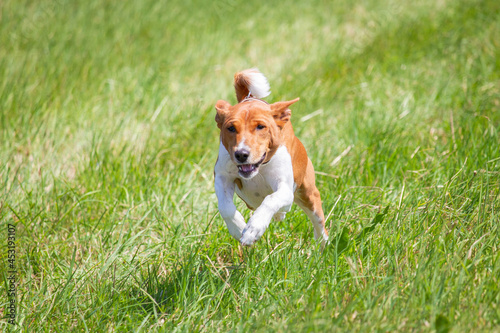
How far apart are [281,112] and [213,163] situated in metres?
2.26

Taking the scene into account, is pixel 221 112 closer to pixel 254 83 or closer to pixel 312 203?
pixel 254 83

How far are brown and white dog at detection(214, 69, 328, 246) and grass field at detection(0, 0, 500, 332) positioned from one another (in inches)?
18.2

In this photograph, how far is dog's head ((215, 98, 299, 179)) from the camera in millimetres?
3000

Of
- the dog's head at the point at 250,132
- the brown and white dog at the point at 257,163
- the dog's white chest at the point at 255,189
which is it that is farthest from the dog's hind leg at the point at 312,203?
the dog's head at the point at 250,132

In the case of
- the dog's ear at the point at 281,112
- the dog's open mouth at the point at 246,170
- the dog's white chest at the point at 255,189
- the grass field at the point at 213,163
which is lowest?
A: the grass field at the point at 213,163

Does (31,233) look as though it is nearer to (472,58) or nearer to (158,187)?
(158,187)

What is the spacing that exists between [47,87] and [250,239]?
4.28 metres

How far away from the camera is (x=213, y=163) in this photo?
5469mm

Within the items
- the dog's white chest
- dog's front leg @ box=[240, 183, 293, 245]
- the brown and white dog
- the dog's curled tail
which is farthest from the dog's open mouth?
the dog's curled tail

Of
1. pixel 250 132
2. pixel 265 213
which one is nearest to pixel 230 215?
pixel 265 213

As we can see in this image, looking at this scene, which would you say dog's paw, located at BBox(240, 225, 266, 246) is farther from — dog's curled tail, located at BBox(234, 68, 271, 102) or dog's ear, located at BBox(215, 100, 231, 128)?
dog's curled tail, located at BBox(234, 68, 271, 102)

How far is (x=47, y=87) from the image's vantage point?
20.6 ft

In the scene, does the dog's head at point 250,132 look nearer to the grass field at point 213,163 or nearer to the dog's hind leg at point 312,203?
the dog's hind leg at point 312,203

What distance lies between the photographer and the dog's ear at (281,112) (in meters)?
3.27
